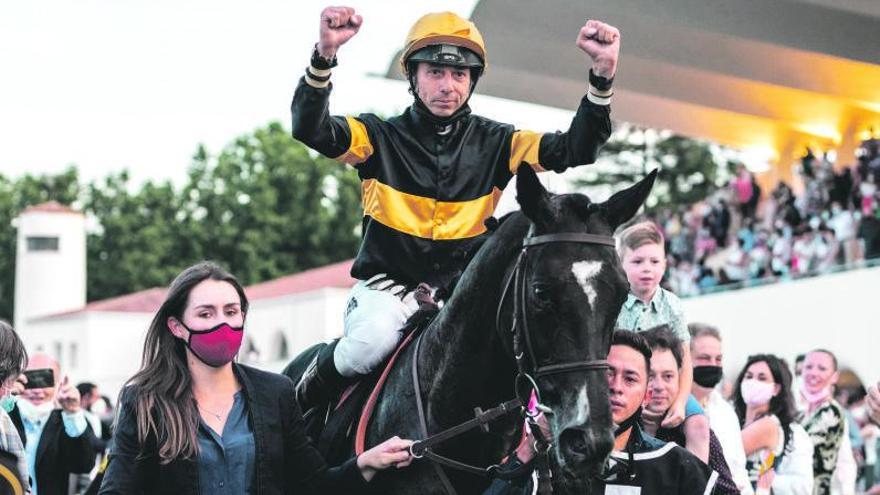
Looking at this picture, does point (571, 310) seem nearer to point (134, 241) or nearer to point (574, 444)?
point (574, 444)

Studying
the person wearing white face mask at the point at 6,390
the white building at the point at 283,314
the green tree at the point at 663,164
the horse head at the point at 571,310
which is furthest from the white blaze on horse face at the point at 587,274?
the green tree at the point at 663,164

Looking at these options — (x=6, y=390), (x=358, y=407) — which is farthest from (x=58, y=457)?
(x=358, y=407)

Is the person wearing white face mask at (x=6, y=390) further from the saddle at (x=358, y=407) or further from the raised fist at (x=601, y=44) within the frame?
the raised fist at (x=601, y=44)

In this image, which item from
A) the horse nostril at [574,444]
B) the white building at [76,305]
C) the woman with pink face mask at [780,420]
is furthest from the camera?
the white building at [76,305]

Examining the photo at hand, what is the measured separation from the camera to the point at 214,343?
4.41 metres

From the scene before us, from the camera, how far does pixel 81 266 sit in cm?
6131

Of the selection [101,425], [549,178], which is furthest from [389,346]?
[101,425]

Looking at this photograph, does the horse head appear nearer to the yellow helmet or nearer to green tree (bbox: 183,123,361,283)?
the yellow helmet

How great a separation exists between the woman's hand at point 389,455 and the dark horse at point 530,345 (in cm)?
10

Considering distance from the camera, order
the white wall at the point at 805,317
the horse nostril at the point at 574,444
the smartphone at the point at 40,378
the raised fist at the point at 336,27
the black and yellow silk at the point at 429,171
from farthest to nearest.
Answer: the white wall at the point at 805,317
the smartphone at the point at 40,378
the black and yellow silk at the point at 429,171
the raised fist at the point at 336,27
the horse nostril at the point at 574,444

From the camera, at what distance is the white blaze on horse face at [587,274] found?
13.5ft

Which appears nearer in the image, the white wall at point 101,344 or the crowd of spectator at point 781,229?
the crowd of spectator at point 781,229

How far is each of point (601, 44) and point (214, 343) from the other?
1732 mm

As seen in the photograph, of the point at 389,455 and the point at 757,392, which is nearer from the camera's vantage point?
the point at 389,455
